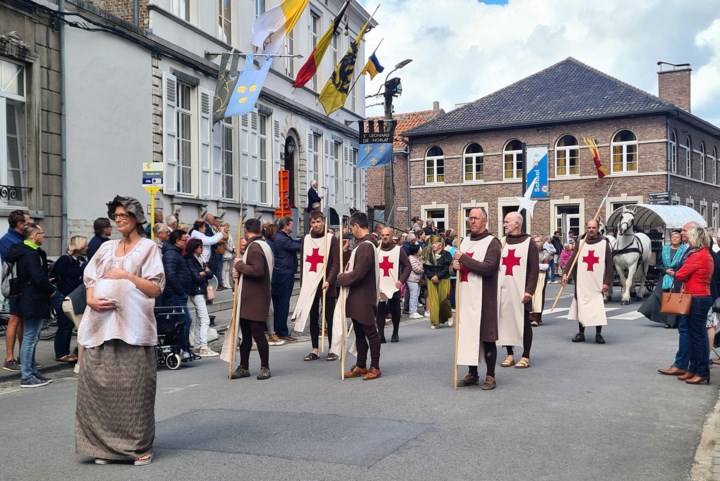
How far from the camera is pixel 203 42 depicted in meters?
21.3

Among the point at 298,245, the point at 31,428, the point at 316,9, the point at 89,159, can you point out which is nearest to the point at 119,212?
the point at 31,428

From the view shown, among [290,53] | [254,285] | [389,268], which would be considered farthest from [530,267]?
[290,53]

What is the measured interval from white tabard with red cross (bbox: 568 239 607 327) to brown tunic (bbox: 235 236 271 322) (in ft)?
17.4

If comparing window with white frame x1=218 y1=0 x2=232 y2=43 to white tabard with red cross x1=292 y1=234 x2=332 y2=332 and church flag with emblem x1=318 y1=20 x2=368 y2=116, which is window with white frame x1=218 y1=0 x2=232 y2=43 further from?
white tabard with red cross x1=292 y1=234 x2=332 y2=332

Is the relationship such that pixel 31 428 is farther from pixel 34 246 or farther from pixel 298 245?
pixel 298 245

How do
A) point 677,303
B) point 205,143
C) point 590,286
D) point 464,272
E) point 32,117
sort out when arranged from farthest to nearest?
point 205,143, point 32,117, point 590,286, point 677,303, point 464,272

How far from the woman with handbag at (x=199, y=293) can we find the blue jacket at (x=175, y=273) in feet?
0.52

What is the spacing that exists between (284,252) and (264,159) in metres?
12.6

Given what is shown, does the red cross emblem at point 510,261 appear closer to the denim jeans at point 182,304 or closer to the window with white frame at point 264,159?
the denim jeans at point 182,304

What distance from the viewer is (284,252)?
1335 centimetres

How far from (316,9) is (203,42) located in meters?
8.74

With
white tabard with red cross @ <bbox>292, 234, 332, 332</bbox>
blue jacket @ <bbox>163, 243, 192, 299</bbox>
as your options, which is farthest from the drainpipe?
white tabard with red cross @ <bbox>292, 234, 332, 332</bbox>

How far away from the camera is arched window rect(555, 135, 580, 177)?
4241 centimetres

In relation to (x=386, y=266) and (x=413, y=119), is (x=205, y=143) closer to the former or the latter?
(x=386, y=266)
